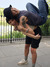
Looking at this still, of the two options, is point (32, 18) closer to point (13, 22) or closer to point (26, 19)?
point (26, 19)

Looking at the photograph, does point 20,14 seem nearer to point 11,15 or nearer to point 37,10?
point 11,15

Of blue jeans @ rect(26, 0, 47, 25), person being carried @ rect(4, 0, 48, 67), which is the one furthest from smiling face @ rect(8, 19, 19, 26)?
blue jeans @ rect(26, 0, 47, 25)

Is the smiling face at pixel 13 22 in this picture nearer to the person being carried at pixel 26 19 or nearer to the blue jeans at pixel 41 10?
the person being carried at pixel 26 19

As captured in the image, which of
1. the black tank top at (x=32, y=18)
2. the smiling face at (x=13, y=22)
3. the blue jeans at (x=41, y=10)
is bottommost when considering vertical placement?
the smiling face at (x=13, y=22)

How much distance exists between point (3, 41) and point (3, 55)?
2.16 metres

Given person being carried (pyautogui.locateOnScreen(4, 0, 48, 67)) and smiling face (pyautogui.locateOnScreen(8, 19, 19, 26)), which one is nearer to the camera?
person being carried (pyautogui.locateOnScreen(4, 0, 48, 67))

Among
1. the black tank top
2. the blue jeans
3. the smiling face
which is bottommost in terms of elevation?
the smiling face

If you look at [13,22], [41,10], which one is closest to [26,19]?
[13,22]

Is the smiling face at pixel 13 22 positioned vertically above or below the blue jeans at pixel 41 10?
below

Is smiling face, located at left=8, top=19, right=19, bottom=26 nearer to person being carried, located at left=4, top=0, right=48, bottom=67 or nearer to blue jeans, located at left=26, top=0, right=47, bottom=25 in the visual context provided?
person being carried, located at left=4, top=0, right=48, bottom=67

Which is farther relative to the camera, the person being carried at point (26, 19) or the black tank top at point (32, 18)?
the black tank top at point (32, 18)

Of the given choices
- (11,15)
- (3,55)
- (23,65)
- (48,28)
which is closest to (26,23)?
(11,15)

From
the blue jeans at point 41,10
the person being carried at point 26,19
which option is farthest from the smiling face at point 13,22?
the blue jeans at point 41,10

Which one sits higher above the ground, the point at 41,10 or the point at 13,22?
the point at 41,10
